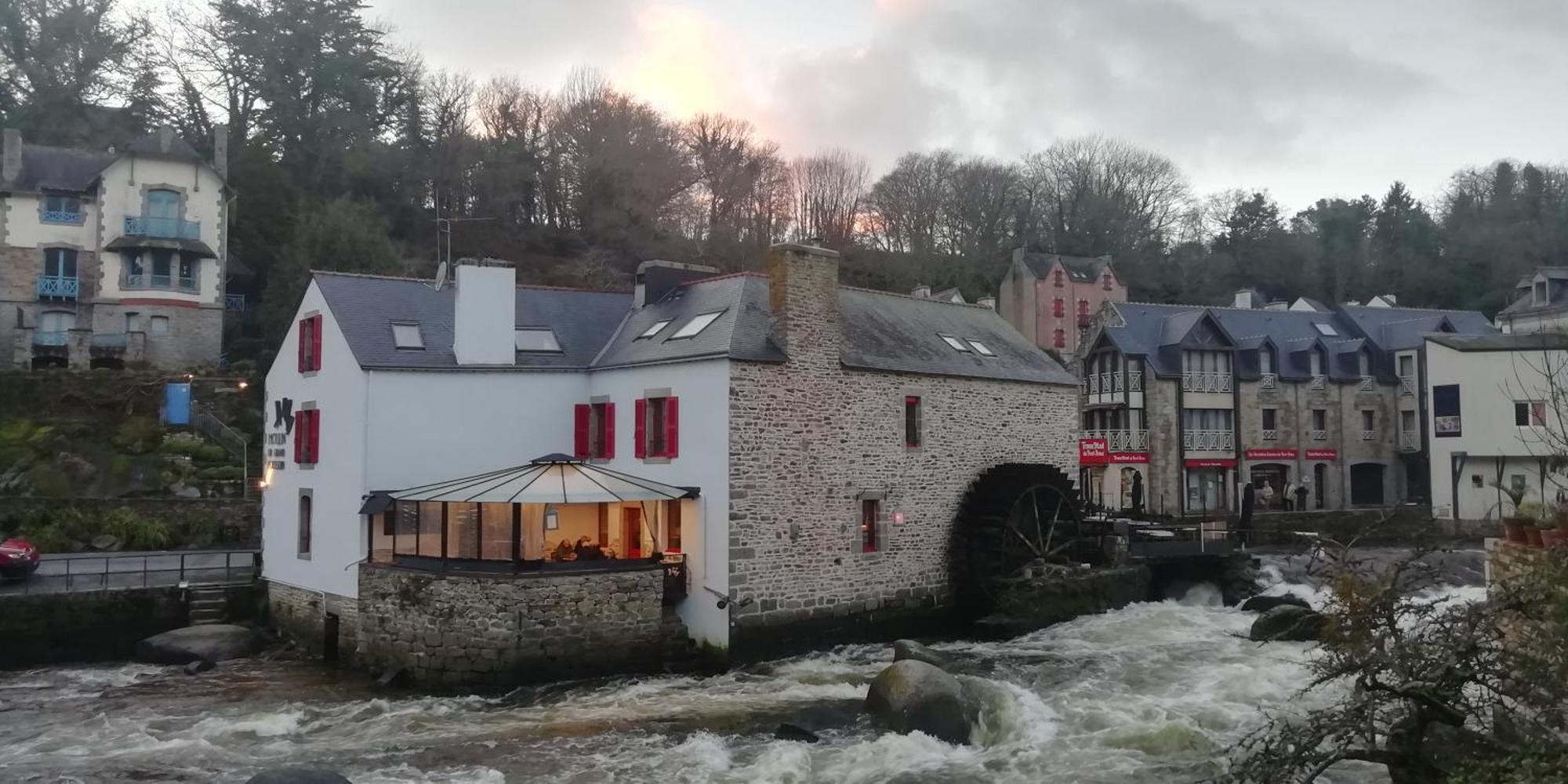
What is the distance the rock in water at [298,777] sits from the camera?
10086 mm

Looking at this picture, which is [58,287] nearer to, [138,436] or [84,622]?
[138,436]

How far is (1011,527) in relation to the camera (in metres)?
20.3

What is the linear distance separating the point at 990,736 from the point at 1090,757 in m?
1.24

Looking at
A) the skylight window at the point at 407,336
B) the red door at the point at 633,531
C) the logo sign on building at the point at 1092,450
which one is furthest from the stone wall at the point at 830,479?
the logo sign on building at the point at 1092,450

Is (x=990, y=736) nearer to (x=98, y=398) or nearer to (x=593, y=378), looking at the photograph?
(x=593, y=378)

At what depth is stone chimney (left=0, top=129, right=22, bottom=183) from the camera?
30797 mm

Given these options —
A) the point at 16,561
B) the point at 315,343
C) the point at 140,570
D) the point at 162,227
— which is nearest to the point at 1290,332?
the point at 315,343

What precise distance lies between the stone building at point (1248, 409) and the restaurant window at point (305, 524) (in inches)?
833

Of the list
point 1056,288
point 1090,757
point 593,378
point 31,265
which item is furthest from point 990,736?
point 1056,288

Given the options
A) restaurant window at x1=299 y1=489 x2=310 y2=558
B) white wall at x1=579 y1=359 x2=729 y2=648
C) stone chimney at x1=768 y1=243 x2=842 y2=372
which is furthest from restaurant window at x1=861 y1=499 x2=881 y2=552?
restaurant window at x1=299 y1=489 x2=310 y2=558

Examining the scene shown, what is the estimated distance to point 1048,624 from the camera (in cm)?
2008

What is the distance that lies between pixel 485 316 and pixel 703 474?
200 inches

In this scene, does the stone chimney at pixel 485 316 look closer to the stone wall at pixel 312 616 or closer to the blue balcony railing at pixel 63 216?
the stone wall at pixel 312 616

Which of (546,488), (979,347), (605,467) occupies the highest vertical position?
(979,347)
